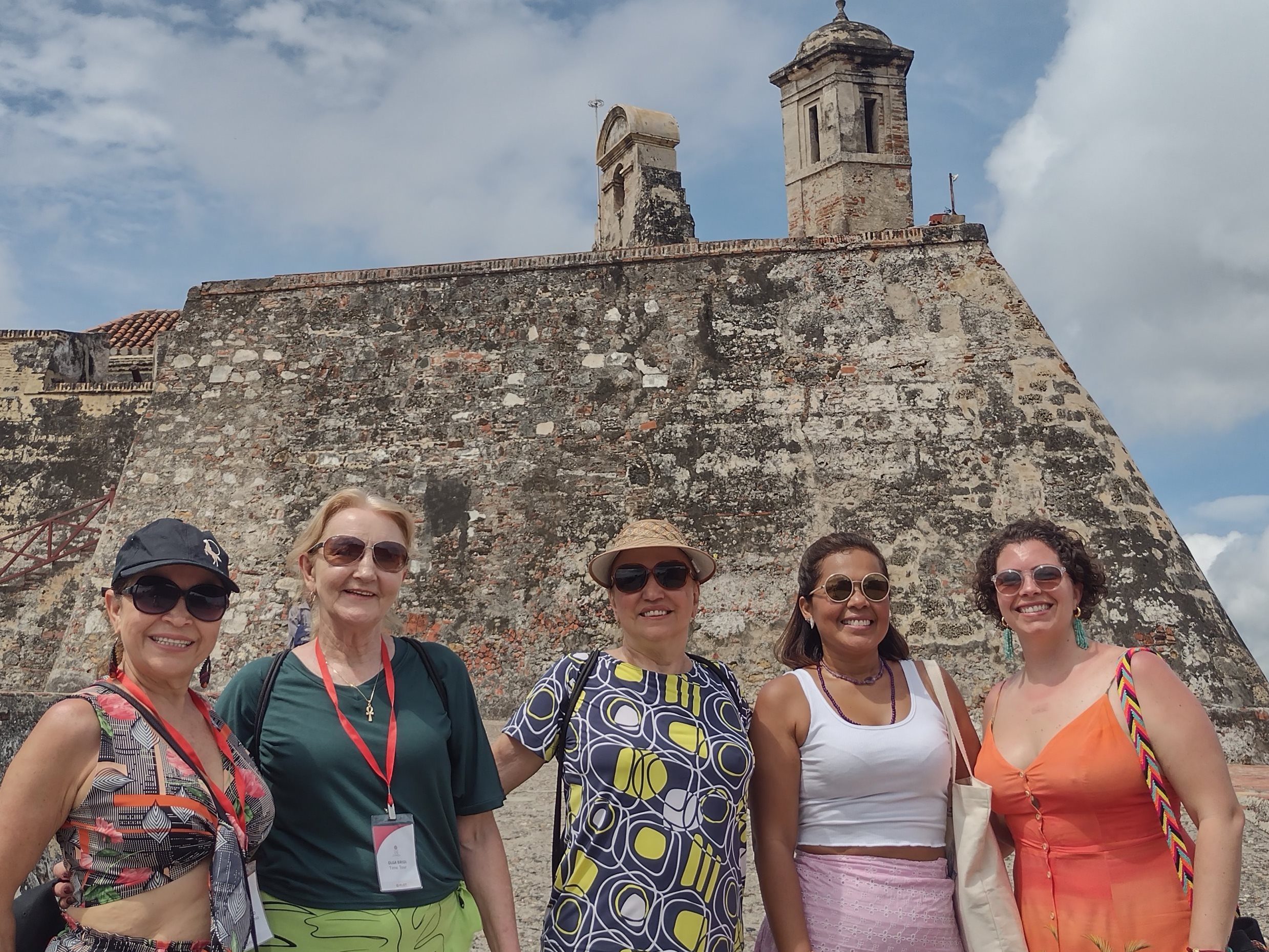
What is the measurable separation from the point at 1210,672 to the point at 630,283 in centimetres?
583

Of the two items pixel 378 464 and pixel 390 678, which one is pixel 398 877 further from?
pixel 378 464

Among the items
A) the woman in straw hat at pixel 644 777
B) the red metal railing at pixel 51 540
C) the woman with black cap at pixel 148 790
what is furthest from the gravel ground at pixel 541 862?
the red metal railing at pixel 51 540

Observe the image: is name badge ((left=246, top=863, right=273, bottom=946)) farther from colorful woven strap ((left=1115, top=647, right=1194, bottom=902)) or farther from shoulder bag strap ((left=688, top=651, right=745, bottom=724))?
colorful woven strap ((left=1115, top=647, right=1194, bottom=902))

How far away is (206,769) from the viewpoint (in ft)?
7.29

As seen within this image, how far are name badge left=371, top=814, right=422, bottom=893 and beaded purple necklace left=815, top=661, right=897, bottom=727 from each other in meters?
1.12

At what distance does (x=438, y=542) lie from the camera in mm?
9500

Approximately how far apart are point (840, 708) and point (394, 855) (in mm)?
1180

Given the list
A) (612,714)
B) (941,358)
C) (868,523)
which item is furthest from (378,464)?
(612,714)

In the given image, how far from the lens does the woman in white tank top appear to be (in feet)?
8.55

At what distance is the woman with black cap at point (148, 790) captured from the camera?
2018 millimetres

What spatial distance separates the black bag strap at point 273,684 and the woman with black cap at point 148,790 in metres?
0.09

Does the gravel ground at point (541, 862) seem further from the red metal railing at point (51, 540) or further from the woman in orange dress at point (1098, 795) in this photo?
the red metal railing at point (51, 540)

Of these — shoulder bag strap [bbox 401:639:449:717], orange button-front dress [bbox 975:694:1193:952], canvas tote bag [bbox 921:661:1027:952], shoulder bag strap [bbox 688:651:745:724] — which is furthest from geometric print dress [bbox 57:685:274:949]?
orange button-front dress [bbox 975:694:1193:952]

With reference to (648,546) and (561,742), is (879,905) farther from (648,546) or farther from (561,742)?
(648,546)
